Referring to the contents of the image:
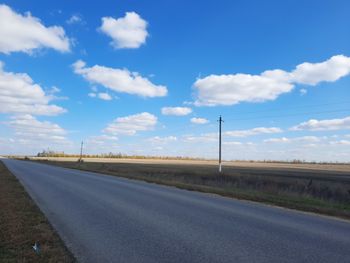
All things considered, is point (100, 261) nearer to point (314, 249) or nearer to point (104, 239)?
point (104, 239)

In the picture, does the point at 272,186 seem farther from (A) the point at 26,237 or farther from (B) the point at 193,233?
(A) the point at 26,237

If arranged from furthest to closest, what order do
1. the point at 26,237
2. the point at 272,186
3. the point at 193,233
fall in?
the point at 272,186
the point at 193,233
the point at 26,237

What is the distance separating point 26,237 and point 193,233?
3.44 m

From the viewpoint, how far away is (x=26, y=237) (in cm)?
736

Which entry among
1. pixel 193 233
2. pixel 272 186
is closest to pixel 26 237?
pixel 193 233

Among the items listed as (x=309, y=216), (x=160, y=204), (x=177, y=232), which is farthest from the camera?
(x=160, y=204)

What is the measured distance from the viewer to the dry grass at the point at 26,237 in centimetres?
596

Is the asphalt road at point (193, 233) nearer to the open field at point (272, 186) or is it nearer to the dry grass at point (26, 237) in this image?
the dry grass at point (26, 237)

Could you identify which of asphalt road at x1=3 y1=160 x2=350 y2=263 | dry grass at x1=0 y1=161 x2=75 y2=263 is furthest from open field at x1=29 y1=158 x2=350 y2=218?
dry grass at x1=0 y1=161 x2=75 y2=263

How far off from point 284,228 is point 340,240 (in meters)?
1.34

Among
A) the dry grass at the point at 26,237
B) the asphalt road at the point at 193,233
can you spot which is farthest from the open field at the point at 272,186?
the dry grass at the point at 26,237

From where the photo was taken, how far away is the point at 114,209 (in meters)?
11.0

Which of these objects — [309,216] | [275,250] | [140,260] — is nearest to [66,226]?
[140,260]

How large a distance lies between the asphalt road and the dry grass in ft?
0.85
